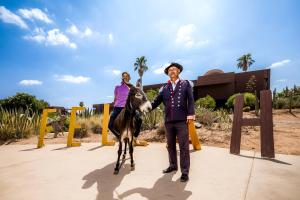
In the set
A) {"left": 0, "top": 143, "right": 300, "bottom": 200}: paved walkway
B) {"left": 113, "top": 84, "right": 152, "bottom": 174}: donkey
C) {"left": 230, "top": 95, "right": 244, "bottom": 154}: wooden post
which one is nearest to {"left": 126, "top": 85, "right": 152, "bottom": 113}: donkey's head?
{"left": 113, "top": 84, "right": 152, "bottom": 174}: donkey

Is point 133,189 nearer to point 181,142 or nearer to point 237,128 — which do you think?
point 181,142

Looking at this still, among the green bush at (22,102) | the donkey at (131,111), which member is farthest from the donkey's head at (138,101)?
the green bush at (22,102)

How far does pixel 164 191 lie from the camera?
2734mm

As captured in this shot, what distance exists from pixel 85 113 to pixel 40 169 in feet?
32.8

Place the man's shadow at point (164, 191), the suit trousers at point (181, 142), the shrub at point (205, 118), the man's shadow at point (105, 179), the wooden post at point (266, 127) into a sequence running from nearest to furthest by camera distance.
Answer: the man's shadow at point (164, 191), the man's shadow at point (105, 179), the suit trousers at point (181, 142), the wooden post at point (266, 127), the shrub at point (205, 118)

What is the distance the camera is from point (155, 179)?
3.24 m

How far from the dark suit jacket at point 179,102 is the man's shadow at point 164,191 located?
102 centimetres

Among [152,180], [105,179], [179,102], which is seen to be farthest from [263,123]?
[105,179]

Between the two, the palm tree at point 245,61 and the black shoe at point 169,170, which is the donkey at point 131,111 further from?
the palm tree at point 245,61

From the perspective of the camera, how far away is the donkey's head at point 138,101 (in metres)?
3.36

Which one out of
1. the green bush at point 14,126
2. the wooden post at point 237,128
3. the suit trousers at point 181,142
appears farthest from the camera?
the green bush at point 14,126

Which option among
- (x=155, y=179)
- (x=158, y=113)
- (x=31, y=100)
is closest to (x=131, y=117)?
(x=155, y=179)

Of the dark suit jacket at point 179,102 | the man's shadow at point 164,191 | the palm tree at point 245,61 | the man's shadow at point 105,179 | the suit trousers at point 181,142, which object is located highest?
the palm tree at point 245,61

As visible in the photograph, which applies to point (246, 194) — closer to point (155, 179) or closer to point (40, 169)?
point (155, 179)
